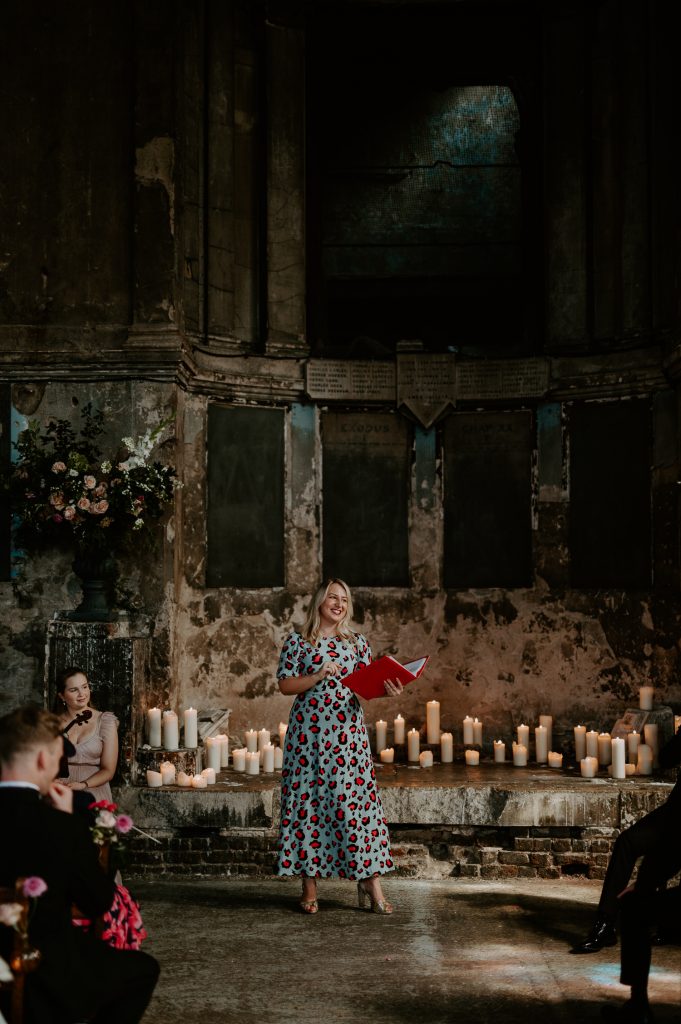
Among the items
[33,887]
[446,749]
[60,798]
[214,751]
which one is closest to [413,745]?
[446,749]

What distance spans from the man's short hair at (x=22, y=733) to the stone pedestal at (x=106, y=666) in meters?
3.89

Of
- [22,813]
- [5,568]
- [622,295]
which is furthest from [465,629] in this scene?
[22,813]

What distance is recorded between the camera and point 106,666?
6.97 meters

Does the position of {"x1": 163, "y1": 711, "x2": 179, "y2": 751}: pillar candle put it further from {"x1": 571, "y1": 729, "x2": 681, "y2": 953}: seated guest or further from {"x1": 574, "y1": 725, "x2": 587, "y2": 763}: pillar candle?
{"x1": 571, "y1": 729, "x2": 681, "y2": 953}: seated guest

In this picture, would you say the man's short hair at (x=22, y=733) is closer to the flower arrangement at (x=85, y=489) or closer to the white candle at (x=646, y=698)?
the flower arrangement at (x=85, y=489)

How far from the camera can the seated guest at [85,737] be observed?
5176 mm

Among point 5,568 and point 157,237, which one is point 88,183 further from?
point 5,568

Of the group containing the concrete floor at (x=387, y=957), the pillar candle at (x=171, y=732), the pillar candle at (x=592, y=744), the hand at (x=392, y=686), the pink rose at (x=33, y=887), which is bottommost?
the concrete floor at (x=387, y=957)

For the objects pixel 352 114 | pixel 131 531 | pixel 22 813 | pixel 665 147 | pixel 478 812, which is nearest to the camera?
pixel 22 813

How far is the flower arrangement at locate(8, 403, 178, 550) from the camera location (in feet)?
23.3

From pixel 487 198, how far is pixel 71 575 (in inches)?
220

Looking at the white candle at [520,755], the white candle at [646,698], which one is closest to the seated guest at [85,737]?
the white candle at [520,755]

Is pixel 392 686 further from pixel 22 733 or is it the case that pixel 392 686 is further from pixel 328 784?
pixel 22 733

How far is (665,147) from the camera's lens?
28.1 ft
